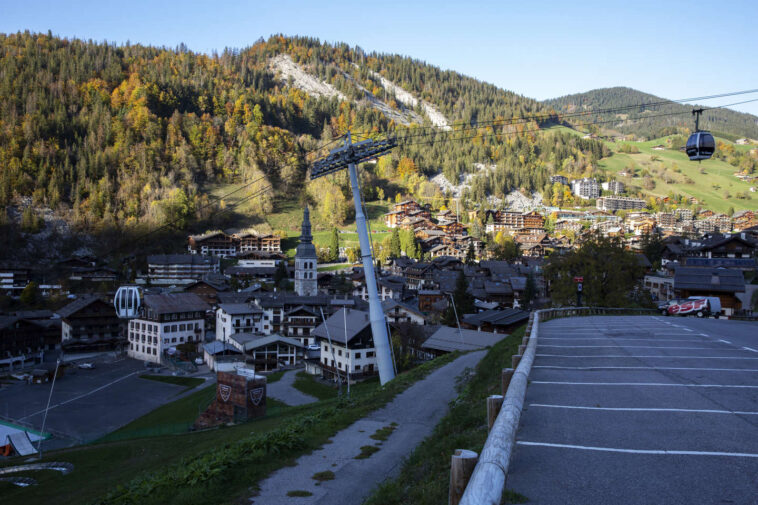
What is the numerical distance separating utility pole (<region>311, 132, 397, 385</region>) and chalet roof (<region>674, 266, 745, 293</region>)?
88.4 ft

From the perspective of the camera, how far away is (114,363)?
4741cm

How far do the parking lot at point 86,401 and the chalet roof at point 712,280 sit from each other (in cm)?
3722

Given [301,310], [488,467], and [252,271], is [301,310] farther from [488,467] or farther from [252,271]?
[488,467]

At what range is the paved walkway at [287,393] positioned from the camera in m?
30.7

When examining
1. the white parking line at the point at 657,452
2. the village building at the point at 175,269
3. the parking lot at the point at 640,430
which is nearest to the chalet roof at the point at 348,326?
the parking lot at the point at 640,430

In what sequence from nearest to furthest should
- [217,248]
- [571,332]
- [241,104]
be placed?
[571,332], [217,248], [241,104]

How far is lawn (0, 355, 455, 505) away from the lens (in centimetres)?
739

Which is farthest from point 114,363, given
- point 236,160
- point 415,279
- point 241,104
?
point 241,104

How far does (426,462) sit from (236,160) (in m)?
132

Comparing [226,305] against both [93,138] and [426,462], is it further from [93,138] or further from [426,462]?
[93,138]

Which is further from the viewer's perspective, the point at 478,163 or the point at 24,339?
the point at 478,163

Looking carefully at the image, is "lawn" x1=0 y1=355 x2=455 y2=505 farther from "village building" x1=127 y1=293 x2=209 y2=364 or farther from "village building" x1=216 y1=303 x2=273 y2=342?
"village building" x1=216 y1=303 x2=273 y2=342

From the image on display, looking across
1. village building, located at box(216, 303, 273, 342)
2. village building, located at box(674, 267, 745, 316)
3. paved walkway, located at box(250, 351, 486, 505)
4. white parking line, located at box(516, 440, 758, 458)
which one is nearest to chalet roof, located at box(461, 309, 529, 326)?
village building, located at box(674, 267, 745, 316)

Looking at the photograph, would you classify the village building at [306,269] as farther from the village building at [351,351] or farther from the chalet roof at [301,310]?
the village building at [351,351]
